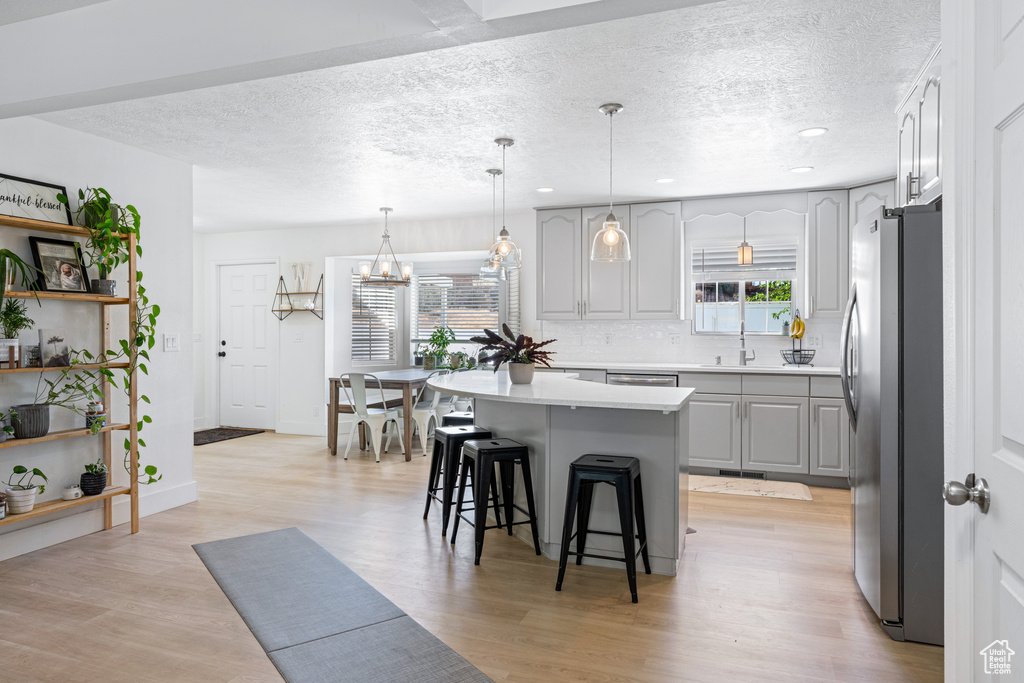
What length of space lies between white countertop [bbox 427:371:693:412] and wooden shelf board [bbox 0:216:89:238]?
7.20ft

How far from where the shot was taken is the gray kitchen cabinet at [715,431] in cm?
527

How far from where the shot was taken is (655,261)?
5820 mm

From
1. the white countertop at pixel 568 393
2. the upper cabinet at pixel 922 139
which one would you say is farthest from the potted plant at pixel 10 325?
the upper cabinet at pixel 922 139

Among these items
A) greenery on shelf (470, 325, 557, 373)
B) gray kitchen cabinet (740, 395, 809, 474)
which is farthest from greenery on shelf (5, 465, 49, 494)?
gray kitchen cabinet (740, 395, 809, 474)

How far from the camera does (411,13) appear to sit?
216 cm

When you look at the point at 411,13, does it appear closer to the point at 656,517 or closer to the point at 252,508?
the point at 656,517

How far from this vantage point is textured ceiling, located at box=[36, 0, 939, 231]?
2633 mm

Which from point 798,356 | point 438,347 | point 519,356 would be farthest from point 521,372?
point 438,347

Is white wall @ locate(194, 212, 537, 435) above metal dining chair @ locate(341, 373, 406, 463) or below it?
above

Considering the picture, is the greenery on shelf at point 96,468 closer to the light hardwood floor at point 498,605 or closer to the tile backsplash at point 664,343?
the light hardwood floor at point 498,605

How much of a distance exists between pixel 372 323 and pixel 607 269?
3.05 m

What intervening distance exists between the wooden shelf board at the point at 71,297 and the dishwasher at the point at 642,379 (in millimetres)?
Result: 3745

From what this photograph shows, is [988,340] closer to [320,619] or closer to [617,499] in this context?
[617,499]

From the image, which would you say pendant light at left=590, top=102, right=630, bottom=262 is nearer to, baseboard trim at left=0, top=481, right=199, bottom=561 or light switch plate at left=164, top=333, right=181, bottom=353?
light switch plate at left=164, top=333, right=181, bottom=353
